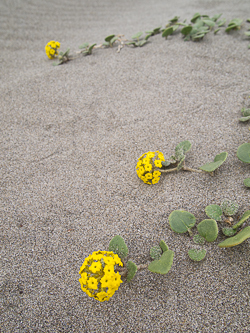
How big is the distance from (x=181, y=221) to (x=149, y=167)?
0.34m

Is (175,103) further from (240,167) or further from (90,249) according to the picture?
(90,249)

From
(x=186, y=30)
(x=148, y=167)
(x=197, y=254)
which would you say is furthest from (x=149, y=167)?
(x=186, y=30)

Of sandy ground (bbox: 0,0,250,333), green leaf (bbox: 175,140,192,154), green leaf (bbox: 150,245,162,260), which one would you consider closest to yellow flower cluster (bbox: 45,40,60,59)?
sandy ground (bbox: 0,0,250,333)

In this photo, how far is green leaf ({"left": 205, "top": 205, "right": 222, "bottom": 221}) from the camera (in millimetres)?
1195

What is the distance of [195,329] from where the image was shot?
96 centimetres

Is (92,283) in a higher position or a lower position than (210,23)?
lower

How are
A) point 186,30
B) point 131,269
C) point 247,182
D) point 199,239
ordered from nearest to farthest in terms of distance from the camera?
point 131,269
point 199,239
point 247,182
point 186,30

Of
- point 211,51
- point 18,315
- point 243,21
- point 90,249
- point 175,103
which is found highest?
point 243,21

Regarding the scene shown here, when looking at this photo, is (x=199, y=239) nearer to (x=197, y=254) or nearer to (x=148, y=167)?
(x=197, y=254)

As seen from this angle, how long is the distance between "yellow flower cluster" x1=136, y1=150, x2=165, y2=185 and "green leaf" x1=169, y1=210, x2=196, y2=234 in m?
0.26

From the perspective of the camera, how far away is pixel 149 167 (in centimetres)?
136

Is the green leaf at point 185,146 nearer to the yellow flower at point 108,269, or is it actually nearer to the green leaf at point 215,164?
the green leaf at point 215,164

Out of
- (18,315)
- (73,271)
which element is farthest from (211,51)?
(18,315)

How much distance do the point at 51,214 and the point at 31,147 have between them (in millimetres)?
641
